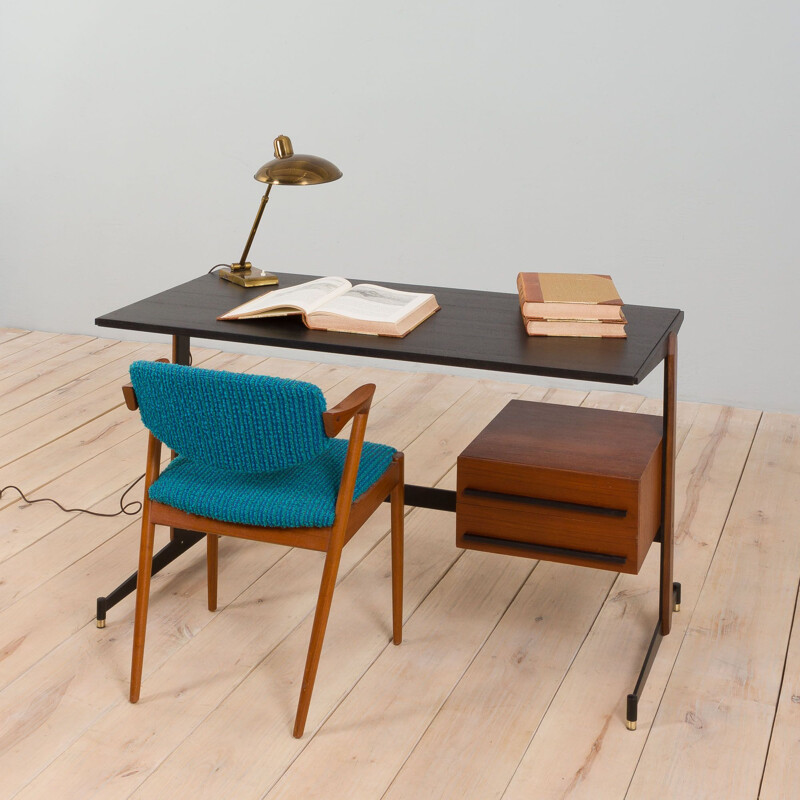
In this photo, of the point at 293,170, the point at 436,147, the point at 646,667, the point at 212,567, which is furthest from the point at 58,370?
the point at 646,667

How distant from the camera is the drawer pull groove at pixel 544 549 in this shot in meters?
2.12

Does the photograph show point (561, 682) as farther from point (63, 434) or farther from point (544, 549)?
point (63, 434)

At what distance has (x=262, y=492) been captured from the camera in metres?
1.95

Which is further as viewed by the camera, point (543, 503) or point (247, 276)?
point (247, 276)

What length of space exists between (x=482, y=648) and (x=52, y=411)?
6.73 feet

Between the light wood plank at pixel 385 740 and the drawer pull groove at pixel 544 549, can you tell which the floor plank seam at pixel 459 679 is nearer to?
the light wood plank at pixel 385 740

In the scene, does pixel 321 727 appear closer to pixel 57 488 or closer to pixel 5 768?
pixel 5 768

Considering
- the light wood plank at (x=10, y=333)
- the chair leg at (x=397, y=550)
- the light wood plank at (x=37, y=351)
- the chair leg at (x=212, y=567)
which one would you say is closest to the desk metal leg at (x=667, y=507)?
the chair leg at (x=397, y=550)

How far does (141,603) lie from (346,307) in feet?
2.36

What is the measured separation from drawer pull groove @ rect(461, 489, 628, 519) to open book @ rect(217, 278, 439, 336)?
361mm

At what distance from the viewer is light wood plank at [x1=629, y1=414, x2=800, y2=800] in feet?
6.20

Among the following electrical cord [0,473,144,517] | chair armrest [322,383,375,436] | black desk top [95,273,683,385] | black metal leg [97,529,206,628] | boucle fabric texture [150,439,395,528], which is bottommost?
electrical cord [0,473,144,517]

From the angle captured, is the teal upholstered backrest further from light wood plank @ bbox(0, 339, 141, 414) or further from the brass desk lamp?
light wood plank @ bbox(0, 339, 141, 414)

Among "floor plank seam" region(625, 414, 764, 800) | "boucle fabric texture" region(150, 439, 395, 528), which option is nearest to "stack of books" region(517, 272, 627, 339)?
"boucle fabric texture" region(150, 439, 395, 528)
